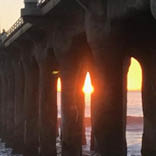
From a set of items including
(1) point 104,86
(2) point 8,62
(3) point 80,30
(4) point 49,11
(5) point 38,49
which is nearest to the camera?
(1) point 104,86

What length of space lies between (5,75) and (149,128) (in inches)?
824

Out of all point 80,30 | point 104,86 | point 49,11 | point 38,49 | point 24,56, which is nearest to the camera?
point 104,86

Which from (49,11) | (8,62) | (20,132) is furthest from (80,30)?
(8,62)

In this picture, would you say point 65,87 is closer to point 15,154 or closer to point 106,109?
point 106,109

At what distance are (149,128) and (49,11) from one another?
582 centimetres

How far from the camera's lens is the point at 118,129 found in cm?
1452

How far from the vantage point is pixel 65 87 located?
19562 millimetres

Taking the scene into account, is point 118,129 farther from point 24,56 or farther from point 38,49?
point 24,56

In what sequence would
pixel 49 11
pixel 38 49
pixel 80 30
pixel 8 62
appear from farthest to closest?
pixel 8 62 → pixel 38 49 → pixel 49 11 → pixel 80 30

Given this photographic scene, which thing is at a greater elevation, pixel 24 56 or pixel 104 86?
pixel 24 56

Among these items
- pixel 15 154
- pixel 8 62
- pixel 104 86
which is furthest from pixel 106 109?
pixel 8 62

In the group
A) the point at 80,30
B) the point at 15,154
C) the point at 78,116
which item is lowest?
the point at 15,154

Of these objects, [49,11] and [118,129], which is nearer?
[118,129]

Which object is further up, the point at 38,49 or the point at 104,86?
the point at 38,49
